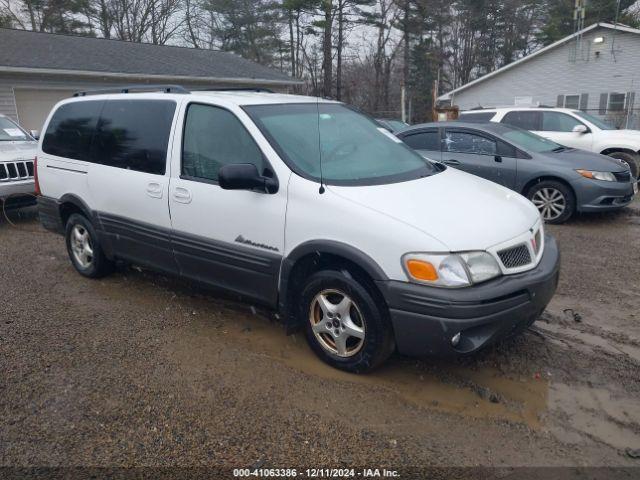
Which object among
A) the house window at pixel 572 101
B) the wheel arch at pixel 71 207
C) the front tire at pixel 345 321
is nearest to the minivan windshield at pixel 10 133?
the wheel arch at pixel 71 207

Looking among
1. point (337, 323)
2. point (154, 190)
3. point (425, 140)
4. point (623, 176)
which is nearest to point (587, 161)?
point (623, 176)

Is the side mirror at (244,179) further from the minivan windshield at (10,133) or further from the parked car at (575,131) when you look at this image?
the parked car at (575,131)

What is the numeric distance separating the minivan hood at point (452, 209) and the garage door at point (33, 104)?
14.7m

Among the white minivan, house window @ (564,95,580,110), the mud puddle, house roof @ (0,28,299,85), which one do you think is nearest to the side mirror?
the white minivan

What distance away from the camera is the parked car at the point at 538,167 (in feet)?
24.3

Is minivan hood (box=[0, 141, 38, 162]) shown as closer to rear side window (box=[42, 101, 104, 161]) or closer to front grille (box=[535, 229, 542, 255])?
rear side window (box=[42, 101, 104, 161])

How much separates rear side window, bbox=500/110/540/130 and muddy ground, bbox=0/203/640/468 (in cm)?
662

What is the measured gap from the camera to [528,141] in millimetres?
8203

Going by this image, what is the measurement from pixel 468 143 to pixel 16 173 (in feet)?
23.2

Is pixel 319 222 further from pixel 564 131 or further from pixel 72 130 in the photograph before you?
pixel 564 131

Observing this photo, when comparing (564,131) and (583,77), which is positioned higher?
(583,77)

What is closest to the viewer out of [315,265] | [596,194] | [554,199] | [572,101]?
[315,265]

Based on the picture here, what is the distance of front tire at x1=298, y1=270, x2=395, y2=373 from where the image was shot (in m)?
3.18

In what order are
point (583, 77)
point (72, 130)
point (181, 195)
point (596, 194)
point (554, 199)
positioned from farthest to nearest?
1. point (583, 77)
2. point (554, 199)
3. point (596, 194)
4. point (72, 130)
5. point (181, 195)
